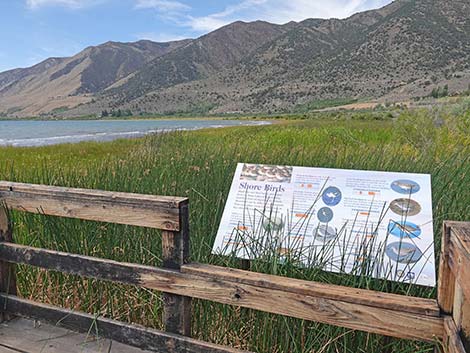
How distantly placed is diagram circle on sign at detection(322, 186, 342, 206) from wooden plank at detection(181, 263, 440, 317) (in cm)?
56

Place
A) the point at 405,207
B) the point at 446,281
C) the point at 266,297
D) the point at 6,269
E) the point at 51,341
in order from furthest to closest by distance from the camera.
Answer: the point at 6,269 < the point at 51,341 < the point at 405,207 < the point at 266,297 < the point at 446,281

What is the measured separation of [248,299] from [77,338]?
1.18m

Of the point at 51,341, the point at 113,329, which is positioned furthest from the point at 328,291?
Answer: the point at 51,341

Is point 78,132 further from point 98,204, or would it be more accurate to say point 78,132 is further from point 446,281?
point 446,281

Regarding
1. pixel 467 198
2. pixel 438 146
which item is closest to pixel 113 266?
pixel 467 198

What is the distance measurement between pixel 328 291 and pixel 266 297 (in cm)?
27

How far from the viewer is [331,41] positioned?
12006 cm

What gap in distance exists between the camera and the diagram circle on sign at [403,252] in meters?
1.97

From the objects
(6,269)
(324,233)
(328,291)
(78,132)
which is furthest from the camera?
(78,132)

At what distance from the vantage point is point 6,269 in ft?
8.38

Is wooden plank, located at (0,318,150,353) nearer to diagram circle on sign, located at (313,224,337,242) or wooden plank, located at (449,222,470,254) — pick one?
diagram circle on sign, located at (313,224,337,242)

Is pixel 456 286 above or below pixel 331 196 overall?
below

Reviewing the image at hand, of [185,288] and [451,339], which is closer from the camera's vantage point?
[451,339]

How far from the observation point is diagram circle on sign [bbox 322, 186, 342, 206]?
2.26m
